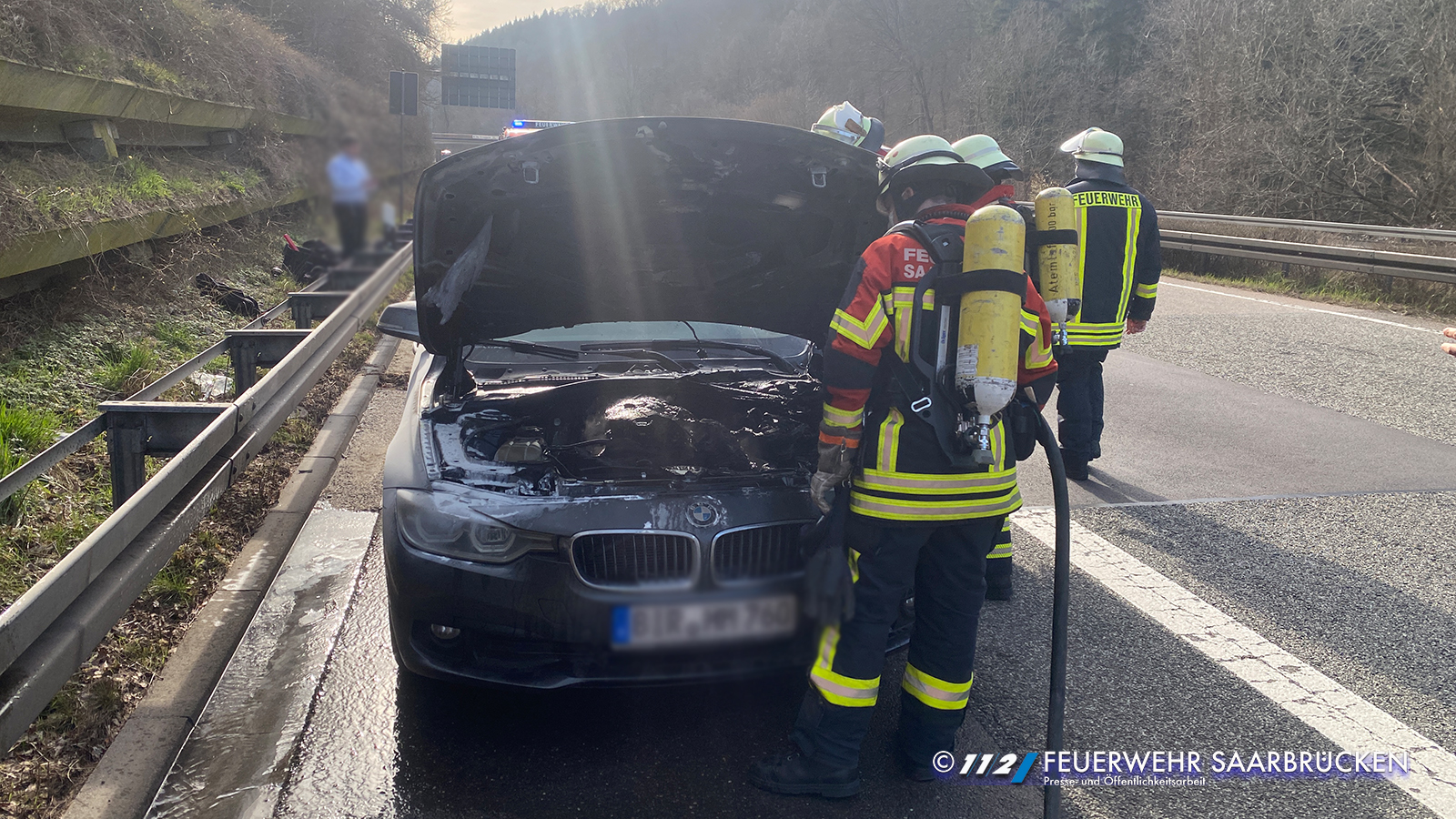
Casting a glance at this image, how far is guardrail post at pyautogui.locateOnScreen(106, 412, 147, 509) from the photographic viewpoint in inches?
136

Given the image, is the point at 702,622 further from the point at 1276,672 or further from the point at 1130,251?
the point at 1130,251

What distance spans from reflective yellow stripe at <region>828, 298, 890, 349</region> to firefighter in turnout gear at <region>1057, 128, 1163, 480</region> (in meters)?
2.85

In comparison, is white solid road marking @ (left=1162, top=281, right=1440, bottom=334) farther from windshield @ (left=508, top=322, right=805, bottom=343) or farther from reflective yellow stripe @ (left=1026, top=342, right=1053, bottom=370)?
reflective yellow stripe @ (left=1026, top=342, right=1053, bottom=370)

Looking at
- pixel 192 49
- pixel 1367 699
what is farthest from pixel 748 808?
pixel 192 49

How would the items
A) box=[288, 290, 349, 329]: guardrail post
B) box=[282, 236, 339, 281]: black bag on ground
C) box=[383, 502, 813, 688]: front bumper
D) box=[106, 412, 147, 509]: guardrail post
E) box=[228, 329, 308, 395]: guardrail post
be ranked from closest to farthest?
box=[383, 502, 813, 688]: front bumper → box=[106, 412, 147, 509]: guardrail post → box=[282, 236, 339, 281]: black bag on ground → box=[228, 329, 308, 395]: guardrail post → box=[288, 290, 349, 329]: guardrail post

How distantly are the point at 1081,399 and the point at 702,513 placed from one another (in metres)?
3.28

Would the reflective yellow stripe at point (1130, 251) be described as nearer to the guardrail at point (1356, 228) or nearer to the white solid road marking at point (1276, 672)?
the white solid road marking at point (1276, 672)

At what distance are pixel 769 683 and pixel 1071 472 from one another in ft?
10.2

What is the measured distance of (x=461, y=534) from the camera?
111 inches

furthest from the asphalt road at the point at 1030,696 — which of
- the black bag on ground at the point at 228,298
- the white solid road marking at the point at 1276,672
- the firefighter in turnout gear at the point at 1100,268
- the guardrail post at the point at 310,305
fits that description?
the black bag on ground at the point at 228,298

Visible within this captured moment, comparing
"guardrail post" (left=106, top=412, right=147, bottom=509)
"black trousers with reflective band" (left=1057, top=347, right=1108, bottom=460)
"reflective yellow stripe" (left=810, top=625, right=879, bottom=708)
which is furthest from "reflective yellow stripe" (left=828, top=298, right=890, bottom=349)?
"black trousers with reflective band" (left=1057, top=347, right=1108, bottom=460)

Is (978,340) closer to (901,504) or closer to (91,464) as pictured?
(901,504)

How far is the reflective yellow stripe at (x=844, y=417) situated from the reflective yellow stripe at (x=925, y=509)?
212mm

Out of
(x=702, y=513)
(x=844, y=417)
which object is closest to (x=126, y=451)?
(x=702, y=513)
